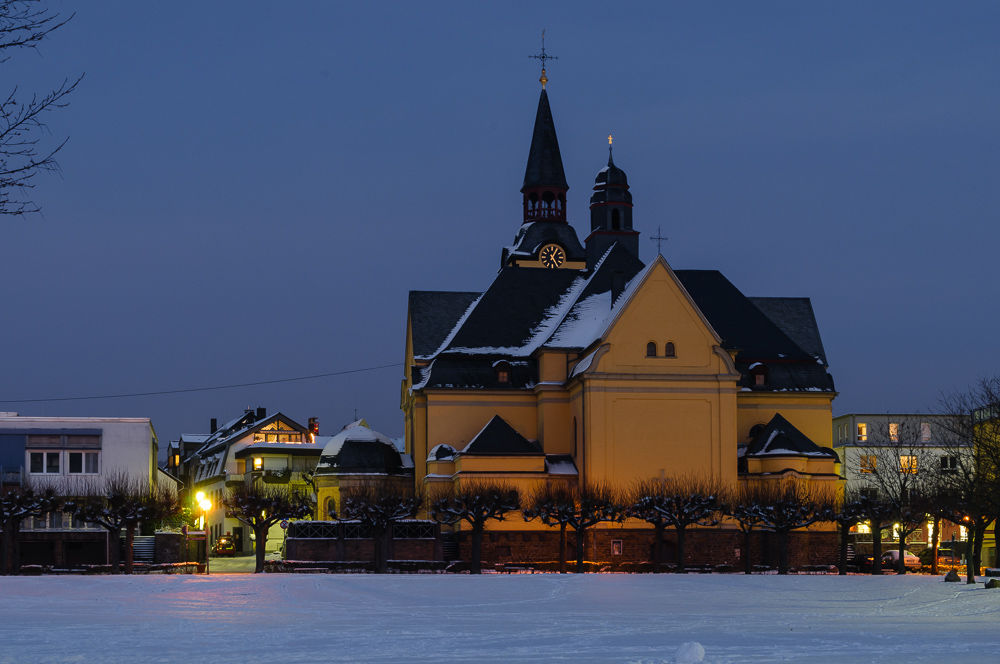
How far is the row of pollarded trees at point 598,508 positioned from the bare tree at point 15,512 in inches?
553

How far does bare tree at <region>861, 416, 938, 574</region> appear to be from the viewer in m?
67.3

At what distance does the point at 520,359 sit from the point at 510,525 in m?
11.5

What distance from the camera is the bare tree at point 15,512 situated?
60062 millimetres

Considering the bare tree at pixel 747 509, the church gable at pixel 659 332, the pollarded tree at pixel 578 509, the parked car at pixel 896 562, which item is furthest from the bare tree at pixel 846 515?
the pollarded tree at pixel 578 509

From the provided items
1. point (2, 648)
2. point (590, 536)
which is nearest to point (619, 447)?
point (590, 536)

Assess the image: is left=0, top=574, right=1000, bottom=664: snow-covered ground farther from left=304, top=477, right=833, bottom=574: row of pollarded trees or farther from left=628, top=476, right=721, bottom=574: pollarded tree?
left=628, top=476, right=721, bottom=574: pollarded tree

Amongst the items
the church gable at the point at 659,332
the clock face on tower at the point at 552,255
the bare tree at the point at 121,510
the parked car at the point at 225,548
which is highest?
the clock face on tower at the point at 552,255

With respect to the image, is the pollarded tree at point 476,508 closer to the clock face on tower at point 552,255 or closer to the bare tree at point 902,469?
the bare tree at point 902,469

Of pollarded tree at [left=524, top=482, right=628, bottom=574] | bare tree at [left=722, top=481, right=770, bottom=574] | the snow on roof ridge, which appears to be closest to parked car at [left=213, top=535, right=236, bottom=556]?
the snow on roof ridge

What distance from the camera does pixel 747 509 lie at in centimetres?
6612

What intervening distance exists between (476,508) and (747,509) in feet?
43.2

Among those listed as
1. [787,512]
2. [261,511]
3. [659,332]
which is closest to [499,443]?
[659,332]

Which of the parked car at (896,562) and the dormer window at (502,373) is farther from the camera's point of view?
the dormer window at (502,373)

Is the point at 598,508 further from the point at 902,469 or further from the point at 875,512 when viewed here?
the point at 902,469
